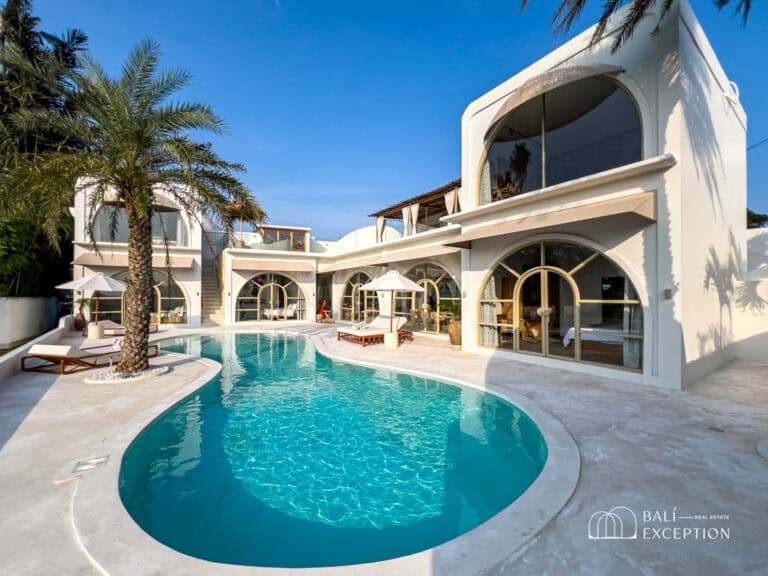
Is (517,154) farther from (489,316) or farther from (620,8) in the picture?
(489,316)

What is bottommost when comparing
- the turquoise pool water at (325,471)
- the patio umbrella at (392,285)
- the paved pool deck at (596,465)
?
the turquoise pool water at (325,471)

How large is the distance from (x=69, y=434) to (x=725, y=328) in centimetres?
1637

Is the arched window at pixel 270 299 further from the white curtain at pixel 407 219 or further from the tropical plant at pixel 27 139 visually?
the white curtain at pixel 407 219

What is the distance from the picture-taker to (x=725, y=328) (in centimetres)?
1073

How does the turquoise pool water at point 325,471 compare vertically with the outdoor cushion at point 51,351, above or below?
below

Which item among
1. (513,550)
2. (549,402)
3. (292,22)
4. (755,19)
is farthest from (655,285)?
(292,22)

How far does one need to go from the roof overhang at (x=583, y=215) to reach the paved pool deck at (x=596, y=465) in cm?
398

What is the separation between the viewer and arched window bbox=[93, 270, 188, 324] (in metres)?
19.9

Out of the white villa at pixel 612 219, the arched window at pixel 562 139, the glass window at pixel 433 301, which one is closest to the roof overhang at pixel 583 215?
the white villa at pixel 612 219

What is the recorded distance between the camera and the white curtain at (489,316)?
12177mm

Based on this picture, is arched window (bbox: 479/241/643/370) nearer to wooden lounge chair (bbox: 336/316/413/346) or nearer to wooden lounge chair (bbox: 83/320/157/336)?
wooden lounge chair (bbox: 336/316/413/346)

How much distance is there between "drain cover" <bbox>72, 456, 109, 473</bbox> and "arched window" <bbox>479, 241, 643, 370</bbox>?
33.8 ft

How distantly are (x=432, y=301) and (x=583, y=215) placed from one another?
9.04 m

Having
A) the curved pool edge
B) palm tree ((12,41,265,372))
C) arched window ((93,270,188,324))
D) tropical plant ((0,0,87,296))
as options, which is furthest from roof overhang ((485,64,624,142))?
arched window ((93,270,188,324))
